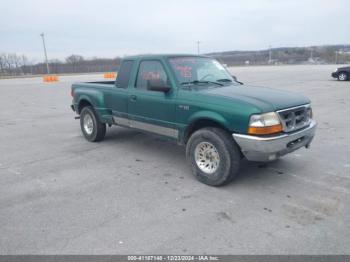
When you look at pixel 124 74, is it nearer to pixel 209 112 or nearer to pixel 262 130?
pixel 209 112

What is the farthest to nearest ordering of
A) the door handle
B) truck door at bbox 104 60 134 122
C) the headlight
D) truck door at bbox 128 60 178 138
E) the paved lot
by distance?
truck door at bbox 104 60 134 122
the door handle
truck door at bbox 128 60 178 138
the headlight
the paved lot

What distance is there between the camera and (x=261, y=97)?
170 inches

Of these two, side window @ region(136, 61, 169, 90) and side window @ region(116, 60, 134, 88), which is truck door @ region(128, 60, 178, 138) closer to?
side window @ region(136, 61, 169, 90)

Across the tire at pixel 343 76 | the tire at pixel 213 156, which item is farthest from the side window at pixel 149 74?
the tire at pixel 343 76

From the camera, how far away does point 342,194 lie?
160 inches

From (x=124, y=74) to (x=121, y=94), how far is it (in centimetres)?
41

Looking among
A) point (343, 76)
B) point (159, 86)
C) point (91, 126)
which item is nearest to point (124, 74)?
point (159, 86)

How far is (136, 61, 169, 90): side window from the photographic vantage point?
5.15m

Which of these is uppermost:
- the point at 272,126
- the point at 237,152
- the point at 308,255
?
the point at 272,126

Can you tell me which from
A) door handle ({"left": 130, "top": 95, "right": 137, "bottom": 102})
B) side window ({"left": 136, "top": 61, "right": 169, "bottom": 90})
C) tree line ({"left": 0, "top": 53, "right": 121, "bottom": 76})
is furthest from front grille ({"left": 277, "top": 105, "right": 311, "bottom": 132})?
tree line ({"left": 0, "top": 53, "right": 121, "bottom": 76})

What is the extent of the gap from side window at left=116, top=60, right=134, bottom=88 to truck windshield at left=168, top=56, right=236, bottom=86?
110cm

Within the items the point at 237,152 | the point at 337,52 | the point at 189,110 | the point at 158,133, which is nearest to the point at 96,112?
the point at 158,133

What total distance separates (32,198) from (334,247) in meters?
3.74

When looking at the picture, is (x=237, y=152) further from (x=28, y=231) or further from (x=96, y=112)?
(x=96, y=112)
